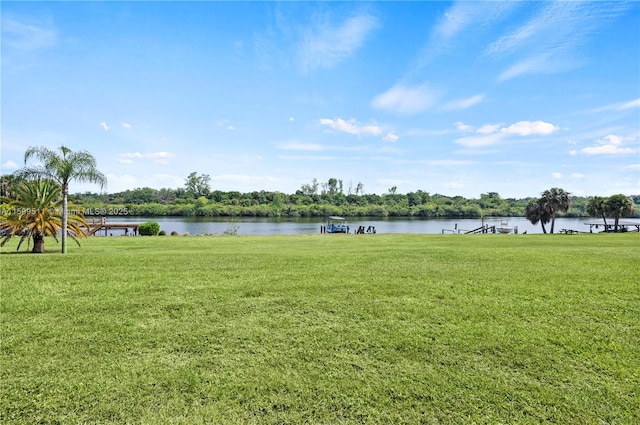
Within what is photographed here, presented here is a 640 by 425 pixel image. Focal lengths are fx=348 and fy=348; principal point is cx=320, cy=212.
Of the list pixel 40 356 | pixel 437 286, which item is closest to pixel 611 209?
pixel 437 286

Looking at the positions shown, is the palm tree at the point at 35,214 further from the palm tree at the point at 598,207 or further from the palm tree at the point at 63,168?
the palm tree at the point at 598,207

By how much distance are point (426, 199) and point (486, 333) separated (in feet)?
425

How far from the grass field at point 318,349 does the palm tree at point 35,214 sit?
495 centimetres

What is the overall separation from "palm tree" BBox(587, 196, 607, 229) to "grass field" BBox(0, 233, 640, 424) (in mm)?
42399

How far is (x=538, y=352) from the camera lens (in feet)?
12.2

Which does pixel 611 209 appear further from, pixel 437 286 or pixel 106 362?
pixel 106 362

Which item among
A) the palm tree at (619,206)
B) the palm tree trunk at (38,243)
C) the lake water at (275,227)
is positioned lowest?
the lake water at (275,227)

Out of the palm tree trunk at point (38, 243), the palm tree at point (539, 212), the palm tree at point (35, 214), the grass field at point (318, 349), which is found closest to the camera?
the grass field at point (318, 349)

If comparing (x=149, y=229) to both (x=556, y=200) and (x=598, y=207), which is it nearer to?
(x=556, y=200)

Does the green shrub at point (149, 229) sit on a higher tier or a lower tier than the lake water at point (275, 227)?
higher

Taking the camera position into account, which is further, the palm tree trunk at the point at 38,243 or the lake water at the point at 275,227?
the lake water at the point at 275,227

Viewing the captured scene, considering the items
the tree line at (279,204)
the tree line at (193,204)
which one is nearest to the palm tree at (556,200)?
the tree line at (193,204)

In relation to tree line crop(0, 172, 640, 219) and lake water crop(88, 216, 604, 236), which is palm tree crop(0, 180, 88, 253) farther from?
tree line crop(0, 172, 640, 219)

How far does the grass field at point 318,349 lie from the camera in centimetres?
285
